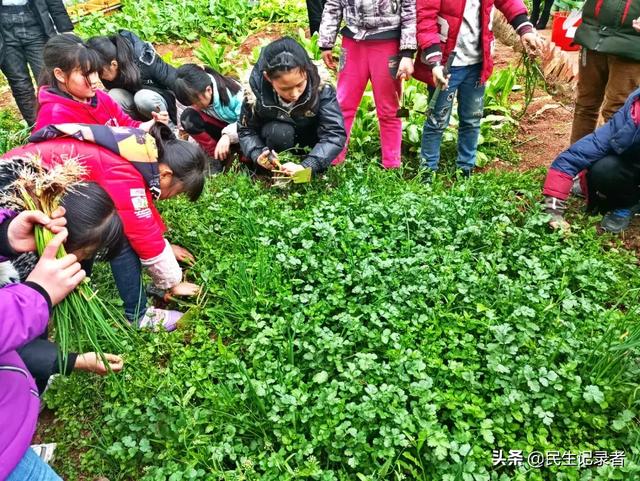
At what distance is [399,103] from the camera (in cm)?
377

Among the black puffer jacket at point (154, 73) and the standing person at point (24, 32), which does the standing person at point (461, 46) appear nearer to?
the black puffer jacket at point (154, 73)

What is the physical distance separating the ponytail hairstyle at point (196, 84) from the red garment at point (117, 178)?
156 cm

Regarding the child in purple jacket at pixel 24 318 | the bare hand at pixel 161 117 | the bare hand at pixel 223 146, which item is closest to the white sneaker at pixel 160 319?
the child in purple jacket at pixel 24 318

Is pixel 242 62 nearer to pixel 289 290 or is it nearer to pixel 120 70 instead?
pixel 120 70

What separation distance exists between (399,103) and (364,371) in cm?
221

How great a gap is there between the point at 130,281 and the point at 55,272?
37.2 inches

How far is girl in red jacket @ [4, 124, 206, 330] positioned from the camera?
7.75ft

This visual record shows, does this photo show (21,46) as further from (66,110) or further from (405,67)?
(405,67)

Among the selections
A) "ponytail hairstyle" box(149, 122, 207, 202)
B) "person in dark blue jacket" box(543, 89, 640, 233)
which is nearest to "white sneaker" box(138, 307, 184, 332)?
"ponytail hairstyle" box(149, 122, 207, 202)

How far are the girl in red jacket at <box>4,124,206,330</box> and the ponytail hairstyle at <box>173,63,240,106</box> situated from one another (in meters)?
1.04

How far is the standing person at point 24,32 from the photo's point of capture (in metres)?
4.51

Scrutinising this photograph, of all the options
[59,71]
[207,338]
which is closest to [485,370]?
[207,338]

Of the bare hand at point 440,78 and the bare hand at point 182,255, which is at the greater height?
the bare hand at point 440,78

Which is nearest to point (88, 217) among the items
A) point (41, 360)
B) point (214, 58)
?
point (41, 360)
